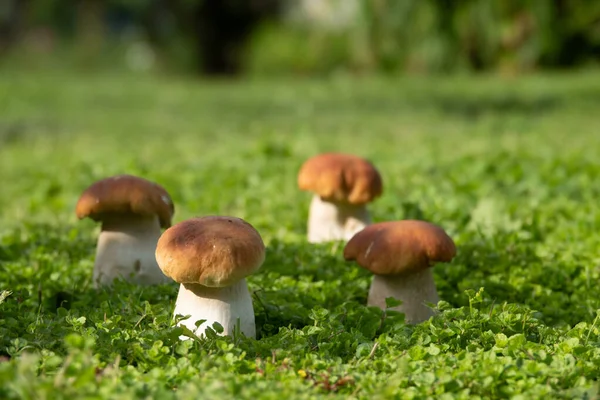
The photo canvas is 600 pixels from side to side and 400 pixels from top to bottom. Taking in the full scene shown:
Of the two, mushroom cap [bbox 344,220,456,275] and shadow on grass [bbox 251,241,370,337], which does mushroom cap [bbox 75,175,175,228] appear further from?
mushroom cap [bbox 344,220,456,275]

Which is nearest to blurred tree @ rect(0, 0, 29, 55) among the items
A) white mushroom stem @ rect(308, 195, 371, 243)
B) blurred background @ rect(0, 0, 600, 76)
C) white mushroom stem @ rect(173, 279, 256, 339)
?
blurred background @ rect(0, 0, 600, 76)

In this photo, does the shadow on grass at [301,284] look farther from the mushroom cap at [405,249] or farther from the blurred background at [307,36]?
the blurred background at [307,36]

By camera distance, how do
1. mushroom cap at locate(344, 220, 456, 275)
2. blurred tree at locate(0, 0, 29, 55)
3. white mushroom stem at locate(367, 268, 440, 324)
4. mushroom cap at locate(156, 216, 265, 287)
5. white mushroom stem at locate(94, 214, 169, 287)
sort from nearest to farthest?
1. mushroom cap at locate(156, 216, 265, 287)
2. mushroom cap at locate(344, 220, 456, 275)
3. white mushroom stem at locate(367, 268, 440, 324)
4. white mushroom stem at locate(94, 214, 169, 287)
5. blurred tree at locate(0, 0, 29, 55)

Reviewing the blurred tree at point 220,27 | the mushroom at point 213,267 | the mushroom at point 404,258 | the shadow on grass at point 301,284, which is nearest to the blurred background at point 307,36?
the blurred tree at point 220,27

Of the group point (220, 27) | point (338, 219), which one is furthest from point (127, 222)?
point (220, 27)

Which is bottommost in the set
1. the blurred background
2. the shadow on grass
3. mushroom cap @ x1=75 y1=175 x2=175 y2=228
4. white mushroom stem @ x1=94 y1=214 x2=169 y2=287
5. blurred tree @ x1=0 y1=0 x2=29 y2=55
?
the shadow on grass

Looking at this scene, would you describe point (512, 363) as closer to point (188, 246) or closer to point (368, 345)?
point (368, 345)
